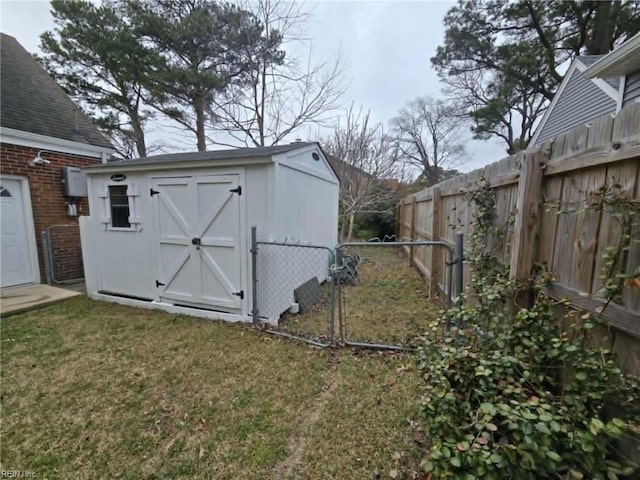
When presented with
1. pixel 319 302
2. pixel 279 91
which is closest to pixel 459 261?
pixel 319 302

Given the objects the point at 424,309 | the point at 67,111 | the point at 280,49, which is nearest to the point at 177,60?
the point at 280,49

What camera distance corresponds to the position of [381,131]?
1074 cm

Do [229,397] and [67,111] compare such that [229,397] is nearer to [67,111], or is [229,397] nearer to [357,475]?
[357,475]

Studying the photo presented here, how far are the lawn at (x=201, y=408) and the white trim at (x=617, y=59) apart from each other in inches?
253

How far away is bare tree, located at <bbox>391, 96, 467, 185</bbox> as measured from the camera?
76.8 feet

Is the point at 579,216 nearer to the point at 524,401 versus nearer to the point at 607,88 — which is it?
the point at 524,401

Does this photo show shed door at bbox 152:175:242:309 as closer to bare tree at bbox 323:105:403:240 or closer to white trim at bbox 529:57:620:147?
white trim at bbox 529:57:620:147

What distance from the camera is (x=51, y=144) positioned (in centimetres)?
618

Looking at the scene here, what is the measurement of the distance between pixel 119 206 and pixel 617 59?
932 cm

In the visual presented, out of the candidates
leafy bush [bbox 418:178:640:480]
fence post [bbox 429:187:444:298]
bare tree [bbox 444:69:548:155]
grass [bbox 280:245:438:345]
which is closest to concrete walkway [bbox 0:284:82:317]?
grass [bbox 280:245:438:345]

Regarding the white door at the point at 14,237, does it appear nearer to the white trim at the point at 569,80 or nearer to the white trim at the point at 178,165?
the white trim at the point at 178,165

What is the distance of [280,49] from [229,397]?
39.6 ft

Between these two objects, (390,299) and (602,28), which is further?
(602,28)

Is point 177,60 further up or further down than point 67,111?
further up
